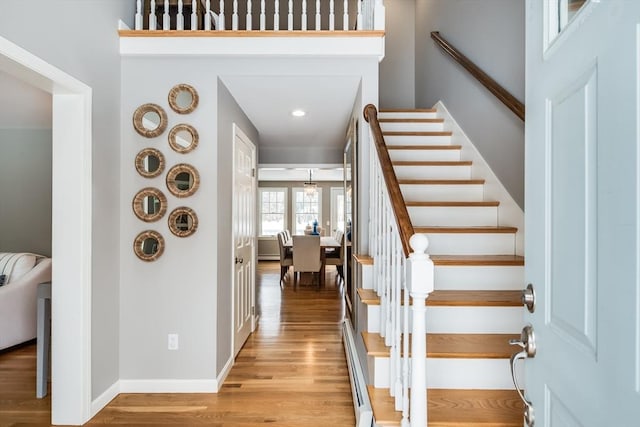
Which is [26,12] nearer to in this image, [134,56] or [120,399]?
[134,56]

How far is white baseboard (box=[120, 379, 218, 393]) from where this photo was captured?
2627mm

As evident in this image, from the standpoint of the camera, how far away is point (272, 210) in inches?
417

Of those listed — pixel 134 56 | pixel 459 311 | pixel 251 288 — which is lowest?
pixel 251 288

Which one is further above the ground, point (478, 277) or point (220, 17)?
point (220, 17)

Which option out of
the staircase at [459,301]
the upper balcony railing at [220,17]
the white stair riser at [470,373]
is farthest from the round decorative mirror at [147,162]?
the white stair riser at [470,373]

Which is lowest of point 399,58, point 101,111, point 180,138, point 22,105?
point 180,138

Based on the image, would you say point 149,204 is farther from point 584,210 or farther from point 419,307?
point 584,210

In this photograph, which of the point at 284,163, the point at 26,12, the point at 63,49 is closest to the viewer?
the point at 26,12

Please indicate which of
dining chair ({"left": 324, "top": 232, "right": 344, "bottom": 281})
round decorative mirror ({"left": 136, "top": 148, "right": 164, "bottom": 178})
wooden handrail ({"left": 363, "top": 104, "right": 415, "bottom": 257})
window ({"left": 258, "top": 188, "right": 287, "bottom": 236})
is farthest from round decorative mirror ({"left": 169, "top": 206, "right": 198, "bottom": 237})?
window ({"left": 258, "top": 188, "right": 287, "bottom": 236})

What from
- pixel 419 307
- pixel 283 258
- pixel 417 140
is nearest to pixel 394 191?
pixel 419 307

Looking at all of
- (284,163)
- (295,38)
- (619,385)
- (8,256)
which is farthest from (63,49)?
(284,163)

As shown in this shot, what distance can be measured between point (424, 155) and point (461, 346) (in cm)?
196

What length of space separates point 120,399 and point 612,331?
290cm

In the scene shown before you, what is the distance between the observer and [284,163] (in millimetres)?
5570
